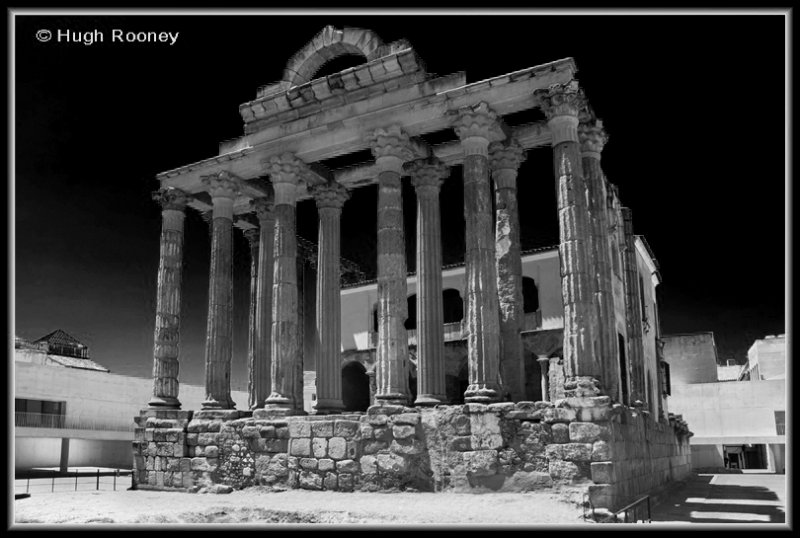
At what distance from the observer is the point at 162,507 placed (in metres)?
14.4

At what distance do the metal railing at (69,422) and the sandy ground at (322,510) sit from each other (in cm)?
1777

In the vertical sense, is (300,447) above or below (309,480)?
above

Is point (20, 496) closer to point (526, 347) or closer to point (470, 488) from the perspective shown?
point (470, 488)

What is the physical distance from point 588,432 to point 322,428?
628 centimetres

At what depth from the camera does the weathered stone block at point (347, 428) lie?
16.0 metres

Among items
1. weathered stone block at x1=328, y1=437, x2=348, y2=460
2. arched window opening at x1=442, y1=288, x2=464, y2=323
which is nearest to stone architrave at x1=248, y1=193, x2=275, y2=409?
weathered stone block at x1=328, y1=437, x2=348, y2=460

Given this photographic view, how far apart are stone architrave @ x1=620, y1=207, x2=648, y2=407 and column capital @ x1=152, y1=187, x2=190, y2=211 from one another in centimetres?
1354

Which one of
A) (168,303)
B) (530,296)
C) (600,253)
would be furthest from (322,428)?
(530,296)

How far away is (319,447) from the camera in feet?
53.7

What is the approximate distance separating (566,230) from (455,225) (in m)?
14.4

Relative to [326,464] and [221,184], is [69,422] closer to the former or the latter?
[221,184]

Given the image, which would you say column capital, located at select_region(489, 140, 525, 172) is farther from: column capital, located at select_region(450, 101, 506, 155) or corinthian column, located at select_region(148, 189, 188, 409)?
corinthian column, located at select_region(148, 189, 188, 409)

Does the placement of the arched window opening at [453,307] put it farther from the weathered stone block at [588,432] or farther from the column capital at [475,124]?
the weathered stone block at [588,432]

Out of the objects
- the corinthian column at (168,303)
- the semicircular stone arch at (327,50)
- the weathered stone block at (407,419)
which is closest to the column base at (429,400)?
the weathered stone block at (407,419)
